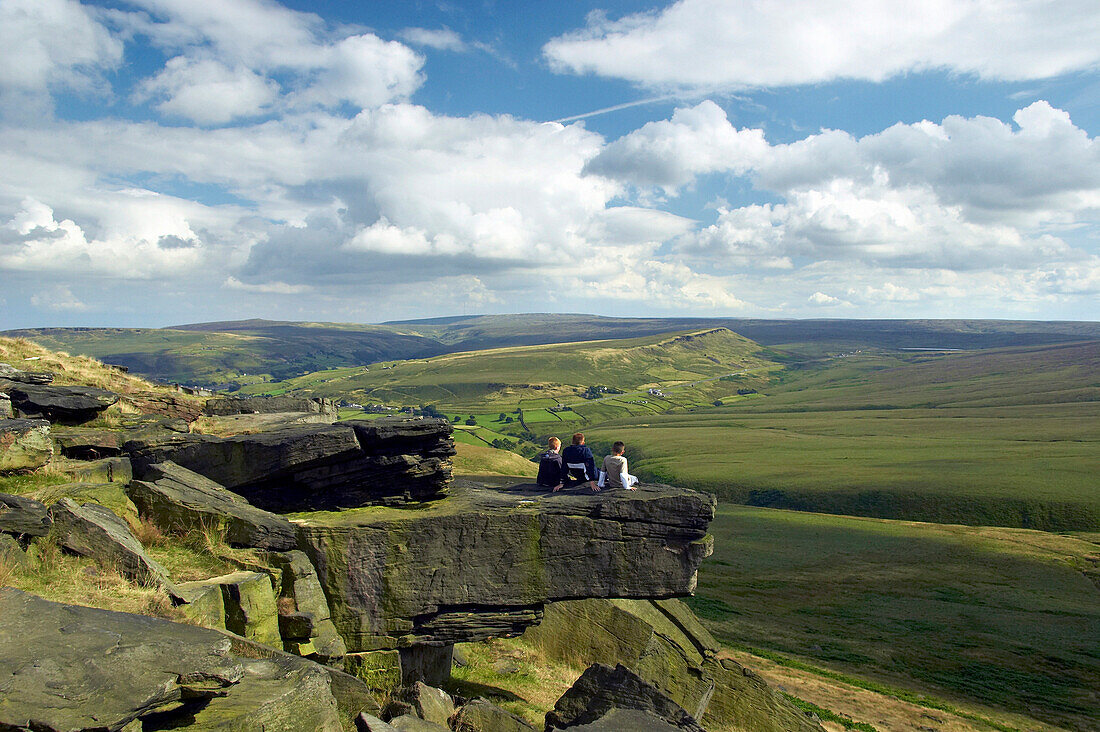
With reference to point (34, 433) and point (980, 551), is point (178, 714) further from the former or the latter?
point (980, 551)

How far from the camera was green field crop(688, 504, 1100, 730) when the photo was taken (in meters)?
38.3

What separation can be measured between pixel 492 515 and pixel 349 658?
6185 millimetres

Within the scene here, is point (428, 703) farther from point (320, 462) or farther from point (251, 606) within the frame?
point (320, 462)

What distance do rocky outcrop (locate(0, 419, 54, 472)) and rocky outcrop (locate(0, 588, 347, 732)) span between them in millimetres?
7602

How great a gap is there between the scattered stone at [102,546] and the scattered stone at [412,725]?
583 cm

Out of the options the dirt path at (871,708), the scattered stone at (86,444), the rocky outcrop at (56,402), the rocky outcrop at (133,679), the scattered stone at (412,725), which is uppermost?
the rocky outcrop at (56,402)

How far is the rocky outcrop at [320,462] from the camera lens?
20.7 m

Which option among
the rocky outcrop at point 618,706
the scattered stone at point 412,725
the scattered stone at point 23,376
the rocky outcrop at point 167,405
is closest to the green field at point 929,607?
the rocky outcrop at point 618,706

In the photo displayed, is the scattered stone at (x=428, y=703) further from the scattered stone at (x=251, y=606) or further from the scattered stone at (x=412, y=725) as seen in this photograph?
the scattered stone at (x=251, y=606)

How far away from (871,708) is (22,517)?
37.4 metres

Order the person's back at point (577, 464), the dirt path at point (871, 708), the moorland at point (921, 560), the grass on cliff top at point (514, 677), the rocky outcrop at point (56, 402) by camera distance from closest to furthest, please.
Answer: the rocky outcrop at point (56, 402) → the grass on cliff top at point (514, 677) → the person's back at point (577, 464) → the dirt path at point (871, 708) → the moorland at point (921, 560)

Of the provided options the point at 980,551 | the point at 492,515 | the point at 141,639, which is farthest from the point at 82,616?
the point at 980,551

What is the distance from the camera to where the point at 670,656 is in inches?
1012

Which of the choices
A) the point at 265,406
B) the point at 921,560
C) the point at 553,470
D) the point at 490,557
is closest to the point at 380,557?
the point at 490,557
